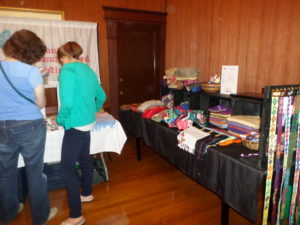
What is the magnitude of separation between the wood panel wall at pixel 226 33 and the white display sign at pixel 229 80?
1.12 feet

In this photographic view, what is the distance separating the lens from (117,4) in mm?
3793

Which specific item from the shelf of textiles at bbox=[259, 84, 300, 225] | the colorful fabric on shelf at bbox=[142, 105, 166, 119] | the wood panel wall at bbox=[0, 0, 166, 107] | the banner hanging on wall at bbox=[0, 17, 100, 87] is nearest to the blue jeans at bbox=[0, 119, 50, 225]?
the colorful fabric on shelf at bbox=[142, 105, 166, 119]

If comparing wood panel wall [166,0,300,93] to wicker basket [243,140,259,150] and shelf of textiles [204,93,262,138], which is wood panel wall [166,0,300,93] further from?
wicker basket [243,140,259,150]

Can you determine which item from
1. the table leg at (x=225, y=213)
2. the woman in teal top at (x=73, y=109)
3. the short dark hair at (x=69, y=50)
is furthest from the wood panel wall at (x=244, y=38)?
the short dark hair at (x=69, y=50)

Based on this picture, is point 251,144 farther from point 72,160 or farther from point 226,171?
point 72,160

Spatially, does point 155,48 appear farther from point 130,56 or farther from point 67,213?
point 67,213

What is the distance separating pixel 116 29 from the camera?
12.5ft

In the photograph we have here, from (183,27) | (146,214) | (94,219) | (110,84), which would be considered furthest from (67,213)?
(183,27)

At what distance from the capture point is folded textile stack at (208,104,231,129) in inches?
88.4

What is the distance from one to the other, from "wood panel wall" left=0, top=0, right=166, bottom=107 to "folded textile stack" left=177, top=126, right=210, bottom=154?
7.42 feet

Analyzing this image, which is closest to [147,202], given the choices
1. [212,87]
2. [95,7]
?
[212,87]

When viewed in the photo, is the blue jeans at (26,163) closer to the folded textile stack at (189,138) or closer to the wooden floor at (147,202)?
the wooden floor at (147,202)

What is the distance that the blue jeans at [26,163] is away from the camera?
1.55m

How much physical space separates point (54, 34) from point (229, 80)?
2589mm
